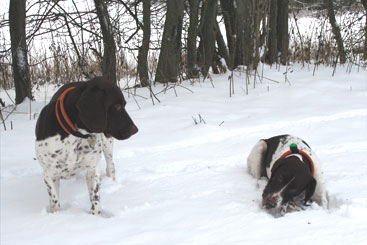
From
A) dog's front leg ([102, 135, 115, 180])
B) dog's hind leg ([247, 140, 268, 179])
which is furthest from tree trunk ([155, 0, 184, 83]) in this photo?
dog's hind leg ([247, 140, 268, 179])

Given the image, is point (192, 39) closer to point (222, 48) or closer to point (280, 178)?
point (222, 48)

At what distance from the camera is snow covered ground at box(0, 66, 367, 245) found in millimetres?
2264

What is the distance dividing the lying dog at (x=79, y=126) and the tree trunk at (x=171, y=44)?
419cm

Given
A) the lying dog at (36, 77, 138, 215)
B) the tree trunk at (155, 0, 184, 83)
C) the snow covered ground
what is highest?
the tree trunk at (155, 0, 184, 83)

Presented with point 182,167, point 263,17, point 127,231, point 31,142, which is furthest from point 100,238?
point 263,17

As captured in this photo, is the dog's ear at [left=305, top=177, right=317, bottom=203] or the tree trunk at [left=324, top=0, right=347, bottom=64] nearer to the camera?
the dog's ear at [left=305, top=177, right=317, bottom=203]

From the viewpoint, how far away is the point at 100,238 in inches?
88.5

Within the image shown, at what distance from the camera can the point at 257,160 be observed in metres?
3.34

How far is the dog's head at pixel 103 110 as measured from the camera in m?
2.29

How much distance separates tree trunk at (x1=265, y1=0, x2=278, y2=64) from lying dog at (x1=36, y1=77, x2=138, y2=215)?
6.19 metres

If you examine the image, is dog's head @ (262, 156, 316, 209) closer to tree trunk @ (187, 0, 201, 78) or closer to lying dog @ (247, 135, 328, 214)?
lying dog @ (247, 135, 328, 214)

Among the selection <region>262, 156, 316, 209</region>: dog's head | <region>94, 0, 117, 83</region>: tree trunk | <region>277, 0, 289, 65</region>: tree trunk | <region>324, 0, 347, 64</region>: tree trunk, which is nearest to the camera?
<region>262, 156, 316, 209</region>: dog's head

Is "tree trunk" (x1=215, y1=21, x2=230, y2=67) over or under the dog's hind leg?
over

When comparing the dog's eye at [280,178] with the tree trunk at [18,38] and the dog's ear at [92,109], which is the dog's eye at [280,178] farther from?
the tree trunk at [18,38]
